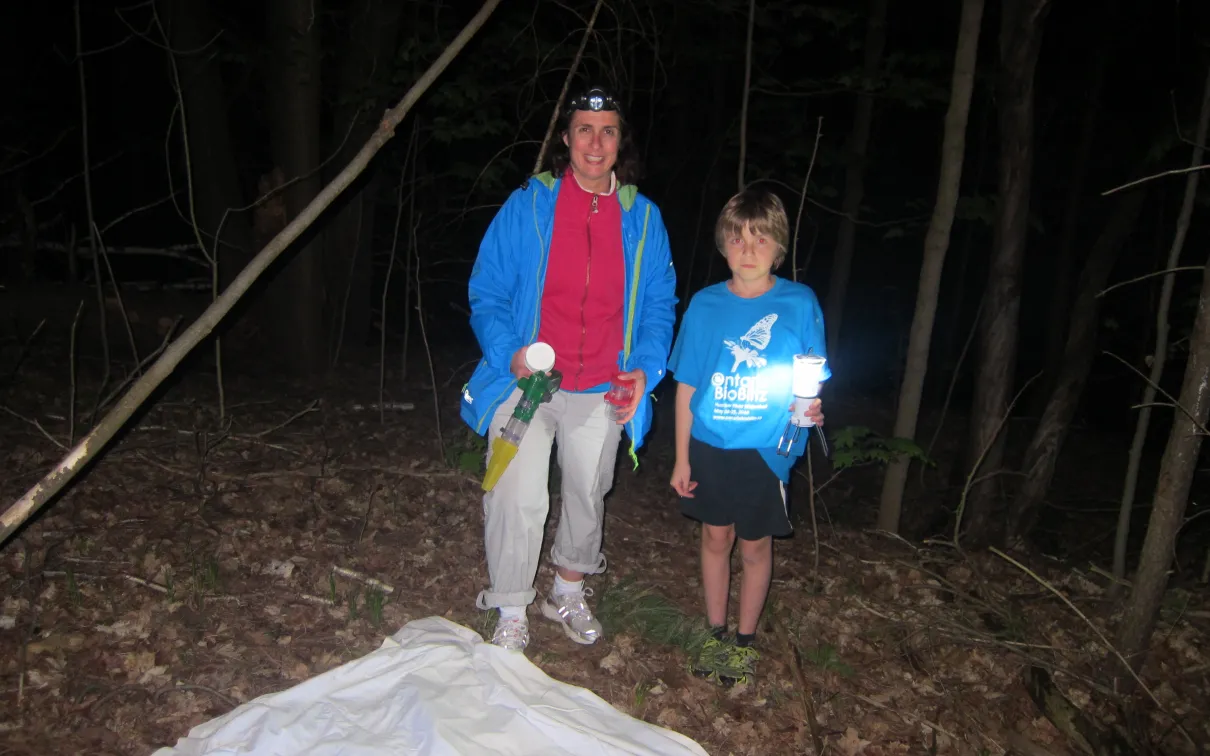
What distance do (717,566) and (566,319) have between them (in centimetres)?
119

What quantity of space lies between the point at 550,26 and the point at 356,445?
4569mm

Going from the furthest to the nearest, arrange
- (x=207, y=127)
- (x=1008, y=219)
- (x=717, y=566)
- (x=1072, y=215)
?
(x=1072, y=215) < (x=207, y=127) < (x=1008, y=219) < (x=717, y=566)

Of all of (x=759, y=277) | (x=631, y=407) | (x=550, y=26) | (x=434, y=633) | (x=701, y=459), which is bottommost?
(x=434, y=633)

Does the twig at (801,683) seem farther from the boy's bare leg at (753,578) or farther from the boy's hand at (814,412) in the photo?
the boy's hand at (814,412)

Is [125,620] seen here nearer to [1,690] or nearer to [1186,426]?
[1,690]

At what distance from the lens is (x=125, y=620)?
124 inches

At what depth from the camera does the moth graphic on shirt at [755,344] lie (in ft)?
9.58

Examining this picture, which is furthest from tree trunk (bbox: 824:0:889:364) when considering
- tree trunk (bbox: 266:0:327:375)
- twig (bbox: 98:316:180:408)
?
twig (bbox: 98:316:180:408)

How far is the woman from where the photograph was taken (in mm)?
2938

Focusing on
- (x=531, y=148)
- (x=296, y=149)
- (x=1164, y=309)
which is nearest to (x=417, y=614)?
(x=1164, y=309)

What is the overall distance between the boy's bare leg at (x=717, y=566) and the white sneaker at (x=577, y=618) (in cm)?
50

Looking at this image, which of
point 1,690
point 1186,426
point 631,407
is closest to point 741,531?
point 631,407

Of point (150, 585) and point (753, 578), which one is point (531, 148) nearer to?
point (150, 585)

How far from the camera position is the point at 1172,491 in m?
3.10
